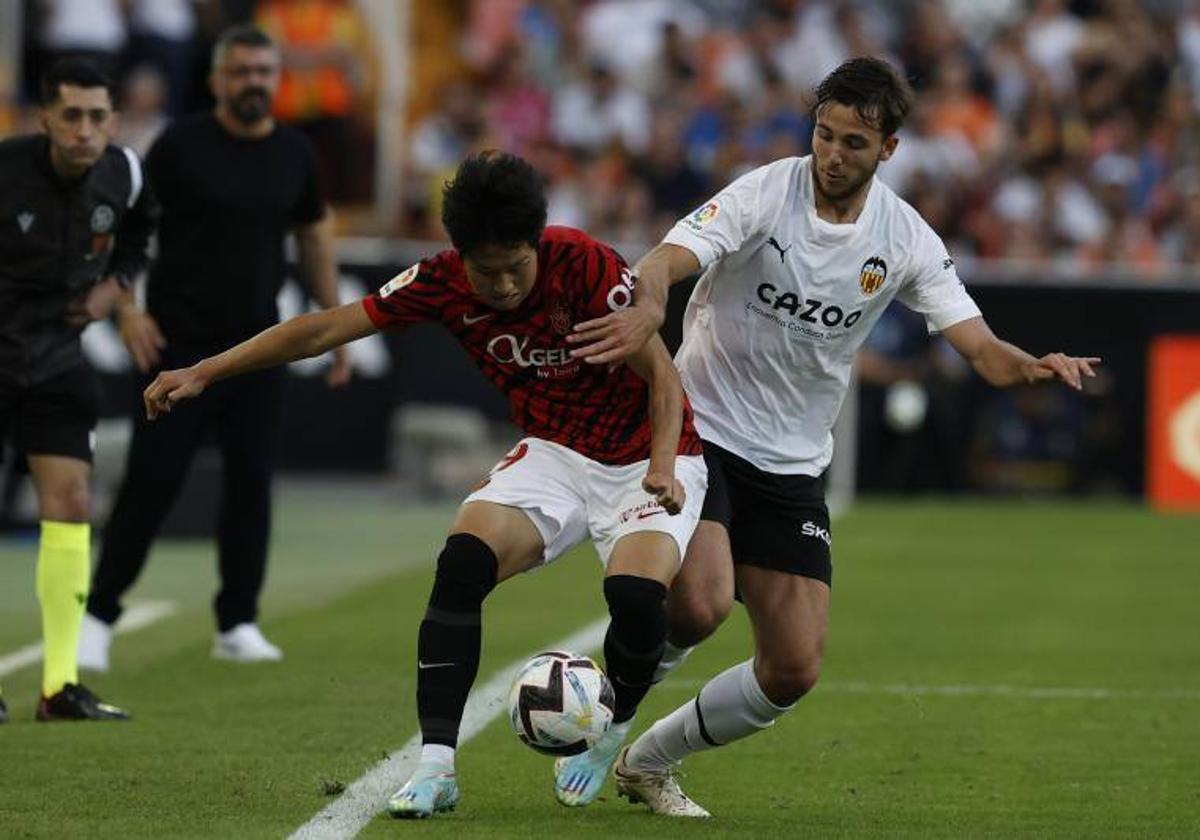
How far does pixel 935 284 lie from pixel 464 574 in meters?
1.66

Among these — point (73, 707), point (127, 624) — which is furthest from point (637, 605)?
point (127, 624)

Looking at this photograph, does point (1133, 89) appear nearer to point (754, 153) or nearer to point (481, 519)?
point (754, 153)

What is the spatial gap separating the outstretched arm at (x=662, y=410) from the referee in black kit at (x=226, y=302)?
12.3ft

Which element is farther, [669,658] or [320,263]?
[320,263]

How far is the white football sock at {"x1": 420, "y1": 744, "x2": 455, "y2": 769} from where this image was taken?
6.15 metres

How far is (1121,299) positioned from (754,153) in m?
3.46

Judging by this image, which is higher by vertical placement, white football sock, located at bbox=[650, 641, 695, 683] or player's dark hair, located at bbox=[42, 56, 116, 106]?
player's dark hair, located at bbox=[42, 56, 116, 106]

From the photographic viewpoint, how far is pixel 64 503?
816 cm

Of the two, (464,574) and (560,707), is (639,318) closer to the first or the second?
(464,574)

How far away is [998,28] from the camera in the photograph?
23.0 metres

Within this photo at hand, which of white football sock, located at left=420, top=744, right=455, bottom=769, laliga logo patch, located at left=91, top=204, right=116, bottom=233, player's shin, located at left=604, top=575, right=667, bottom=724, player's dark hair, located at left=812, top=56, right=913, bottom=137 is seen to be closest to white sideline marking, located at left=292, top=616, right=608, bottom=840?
white football sock, located at left=420, top=744, right=455, bottom=769

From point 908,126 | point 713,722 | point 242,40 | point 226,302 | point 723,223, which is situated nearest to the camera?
point 723,223

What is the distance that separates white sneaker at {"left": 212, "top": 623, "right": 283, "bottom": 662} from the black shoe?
5.47 ft

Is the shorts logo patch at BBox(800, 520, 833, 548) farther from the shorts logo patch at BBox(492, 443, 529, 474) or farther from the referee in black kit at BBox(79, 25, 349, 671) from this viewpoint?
the referee in black kit at BBox(79, 25, 349, 671)
